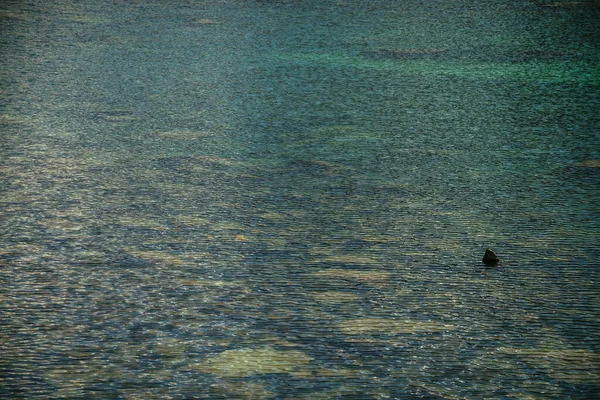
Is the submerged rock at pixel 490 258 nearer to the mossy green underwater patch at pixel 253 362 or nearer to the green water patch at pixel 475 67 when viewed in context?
the mossy green underwater patch at pixel 253 362

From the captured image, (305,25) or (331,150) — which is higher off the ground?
(305,25)

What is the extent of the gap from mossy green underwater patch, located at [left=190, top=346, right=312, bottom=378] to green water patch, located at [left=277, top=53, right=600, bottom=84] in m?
1.30

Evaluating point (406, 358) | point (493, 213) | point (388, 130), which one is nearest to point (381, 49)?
point (388, 130)

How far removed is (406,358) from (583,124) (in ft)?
3.19

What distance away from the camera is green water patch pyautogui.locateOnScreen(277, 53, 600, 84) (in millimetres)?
1982

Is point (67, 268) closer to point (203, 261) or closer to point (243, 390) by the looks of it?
point (203, 261)

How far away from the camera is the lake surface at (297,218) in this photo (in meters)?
0.78

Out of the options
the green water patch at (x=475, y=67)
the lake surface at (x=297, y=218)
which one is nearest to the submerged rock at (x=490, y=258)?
the lake surface at (x=297, y=218)

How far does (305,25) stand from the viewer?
254 cm

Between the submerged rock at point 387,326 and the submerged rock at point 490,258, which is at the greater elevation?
the submerged rock at point 490,258

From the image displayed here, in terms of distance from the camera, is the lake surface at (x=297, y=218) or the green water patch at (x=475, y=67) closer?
the lake surface at (x=297, y=218)

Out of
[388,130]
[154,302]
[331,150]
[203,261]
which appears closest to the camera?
[154,302]

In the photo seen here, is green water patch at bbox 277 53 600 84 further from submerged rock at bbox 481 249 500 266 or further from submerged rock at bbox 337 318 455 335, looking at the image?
submerged rock at bbox 337 318 455 335

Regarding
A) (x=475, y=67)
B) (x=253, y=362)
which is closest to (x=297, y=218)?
(x=253, y=362)
